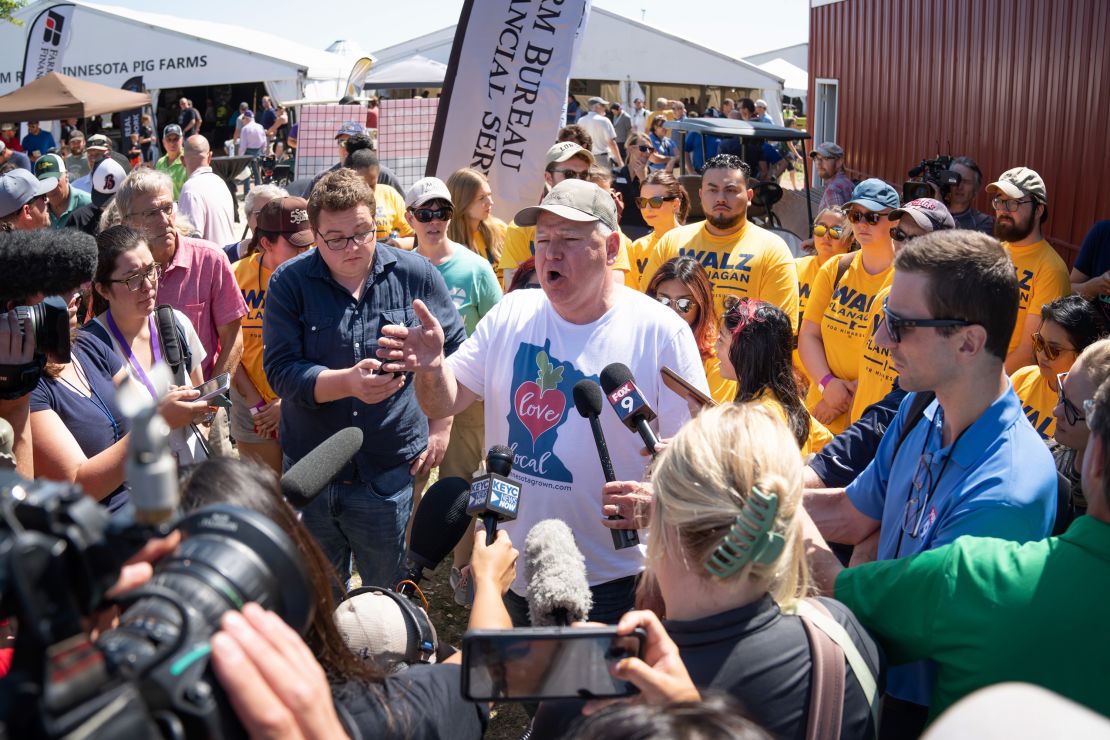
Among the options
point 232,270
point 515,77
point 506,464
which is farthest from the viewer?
point 515,77

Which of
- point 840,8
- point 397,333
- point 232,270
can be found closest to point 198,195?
point 232,270

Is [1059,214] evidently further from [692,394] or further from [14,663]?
[14,663]

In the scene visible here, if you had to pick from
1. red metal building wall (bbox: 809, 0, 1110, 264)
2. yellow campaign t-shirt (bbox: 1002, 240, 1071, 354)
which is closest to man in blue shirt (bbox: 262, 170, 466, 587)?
yellow campaign t-shirt (bbox: 1002, 240, 1071, 354)

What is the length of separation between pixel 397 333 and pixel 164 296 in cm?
225

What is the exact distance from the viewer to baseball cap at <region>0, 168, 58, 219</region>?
17.7 ft

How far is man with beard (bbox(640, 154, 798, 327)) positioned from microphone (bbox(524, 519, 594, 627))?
3.24 meters

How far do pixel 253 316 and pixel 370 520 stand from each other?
1.92 metres

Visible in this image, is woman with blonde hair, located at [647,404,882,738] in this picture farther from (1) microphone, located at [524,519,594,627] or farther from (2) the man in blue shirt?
(2) the man in blue shirt

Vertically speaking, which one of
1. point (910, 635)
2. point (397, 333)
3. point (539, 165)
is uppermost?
point (539, 165)

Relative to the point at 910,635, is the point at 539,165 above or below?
above

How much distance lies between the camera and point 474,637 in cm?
164

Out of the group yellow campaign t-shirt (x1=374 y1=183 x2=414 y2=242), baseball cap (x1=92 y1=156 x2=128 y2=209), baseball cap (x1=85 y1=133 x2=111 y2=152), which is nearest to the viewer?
yellow campaign t-shirt (x1=374 y1=183 x2=414 y2=242)

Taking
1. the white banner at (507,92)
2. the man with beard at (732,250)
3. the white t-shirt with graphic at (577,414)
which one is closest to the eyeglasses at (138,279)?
the white t-shirt with graphic at (577,414)

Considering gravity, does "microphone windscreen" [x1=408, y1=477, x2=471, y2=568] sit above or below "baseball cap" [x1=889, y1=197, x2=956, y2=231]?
below
